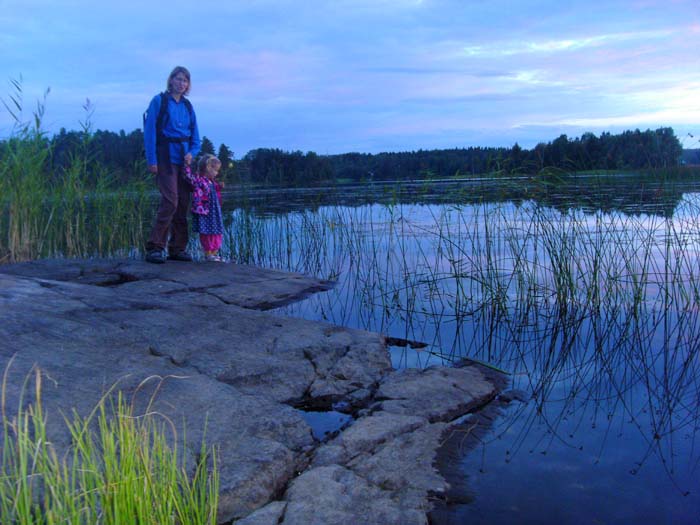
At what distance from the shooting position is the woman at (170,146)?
15.9 ft

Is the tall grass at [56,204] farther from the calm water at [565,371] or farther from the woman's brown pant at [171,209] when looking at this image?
the calm water at [565,371]

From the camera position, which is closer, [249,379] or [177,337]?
[249,379]

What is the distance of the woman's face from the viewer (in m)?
4.86

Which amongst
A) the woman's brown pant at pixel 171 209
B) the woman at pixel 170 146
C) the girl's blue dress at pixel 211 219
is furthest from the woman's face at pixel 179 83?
the girl's blue dress at pixel 211 219

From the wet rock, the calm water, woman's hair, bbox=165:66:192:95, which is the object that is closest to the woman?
woman's hair, bbox=165:66:192:95

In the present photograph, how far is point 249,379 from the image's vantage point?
282 cm

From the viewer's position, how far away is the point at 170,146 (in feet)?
16.3

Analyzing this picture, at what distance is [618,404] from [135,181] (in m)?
6.08

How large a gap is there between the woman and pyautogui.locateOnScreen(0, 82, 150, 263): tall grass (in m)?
1.37

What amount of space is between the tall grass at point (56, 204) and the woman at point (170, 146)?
1.37 m

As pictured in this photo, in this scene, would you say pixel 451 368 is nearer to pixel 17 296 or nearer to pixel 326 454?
pixel 326 454

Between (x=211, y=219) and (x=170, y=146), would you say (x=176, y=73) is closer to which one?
(x=170, y=146)

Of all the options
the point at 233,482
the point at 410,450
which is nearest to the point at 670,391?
the point at 410,450

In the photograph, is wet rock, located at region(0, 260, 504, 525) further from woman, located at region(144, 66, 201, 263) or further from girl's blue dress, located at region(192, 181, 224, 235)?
girl's blue dress, located at region(192, 181, 224, 235)
